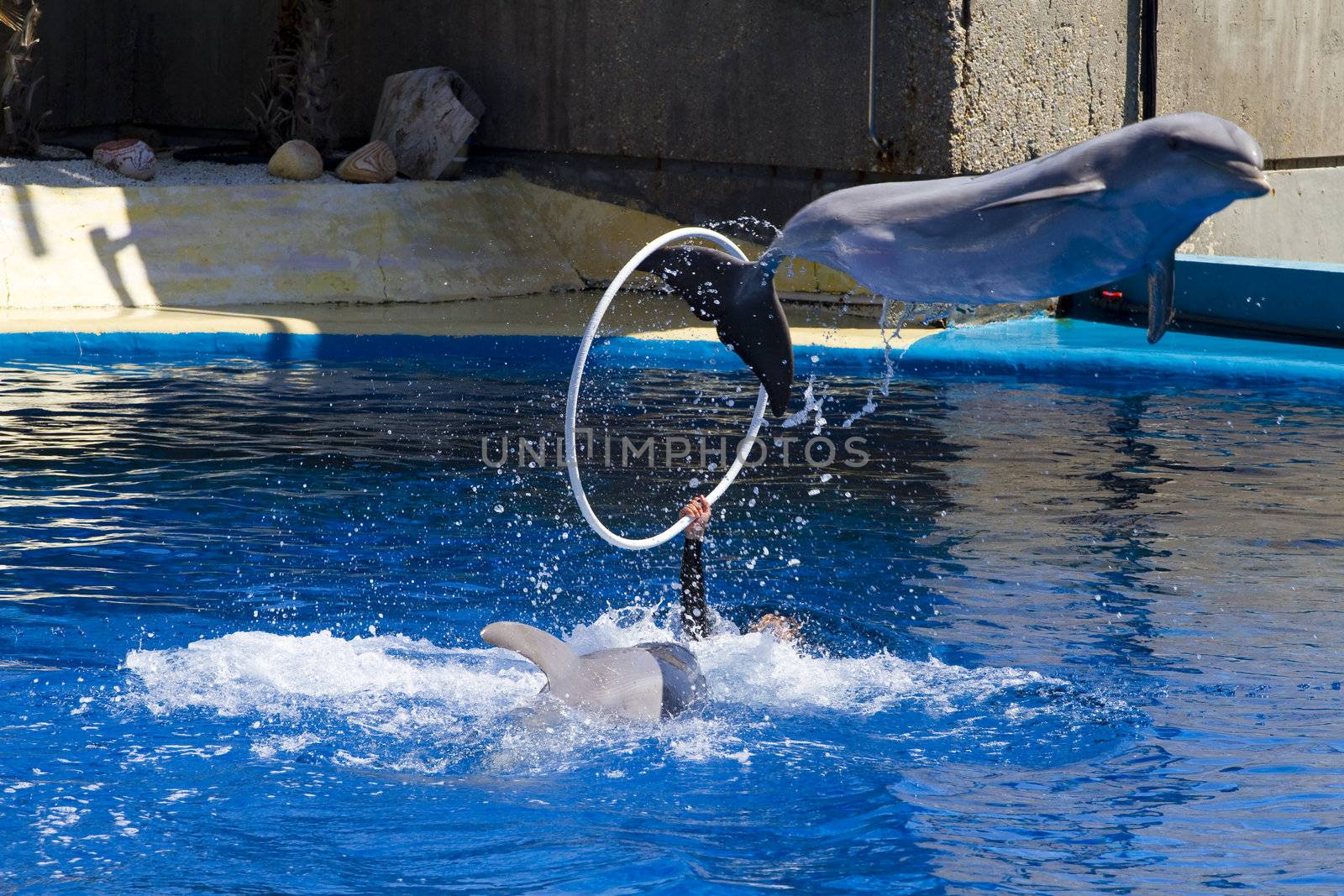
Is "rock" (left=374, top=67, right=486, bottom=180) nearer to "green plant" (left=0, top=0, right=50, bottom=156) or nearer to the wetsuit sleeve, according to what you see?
"green plant" (left=0, top=0, right=50, bottom=156)

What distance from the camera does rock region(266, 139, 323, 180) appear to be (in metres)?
13.8

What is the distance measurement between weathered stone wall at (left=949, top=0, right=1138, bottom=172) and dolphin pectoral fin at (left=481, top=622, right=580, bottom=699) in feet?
29.1

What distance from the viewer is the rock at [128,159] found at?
13469 mm

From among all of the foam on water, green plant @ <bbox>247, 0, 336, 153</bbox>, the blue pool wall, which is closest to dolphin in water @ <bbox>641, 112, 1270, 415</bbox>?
the foam on water

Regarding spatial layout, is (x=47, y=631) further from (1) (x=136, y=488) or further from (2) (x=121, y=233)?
(2) (x=121, y=233)

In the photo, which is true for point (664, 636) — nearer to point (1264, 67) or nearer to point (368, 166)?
point (368, 166)

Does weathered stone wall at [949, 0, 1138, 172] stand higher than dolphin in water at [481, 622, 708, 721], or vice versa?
weathered stone wall at [949, 0, 1138, 172]

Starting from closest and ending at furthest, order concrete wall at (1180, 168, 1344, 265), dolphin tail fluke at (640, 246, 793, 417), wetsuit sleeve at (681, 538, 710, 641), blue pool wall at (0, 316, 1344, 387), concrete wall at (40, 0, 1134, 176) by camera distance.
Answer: dolphin tail fluke at (640, 246, 793, 417) → wetsuit sleeve at (681, 538, 710, 641) → blue pool wall at (0, 316, 1344, 387) → concrete wall at (40, 0, 1134, 176) → concrete wall at (1180, 168, 1344, 265)

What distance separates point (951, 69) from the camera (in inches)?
488

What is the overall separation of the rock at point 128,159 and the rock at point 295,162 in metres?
1.08

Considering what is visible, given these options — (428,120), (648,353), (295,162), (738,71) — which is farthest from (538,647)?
(428,120)

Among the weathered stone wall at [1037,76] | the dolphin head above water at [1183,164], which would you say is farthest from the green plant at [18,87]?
the dolphin head above water at [1183,164]

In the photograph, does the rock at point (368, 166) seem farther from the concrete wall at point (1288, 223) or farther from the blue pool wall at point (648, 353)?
the concrete wall at point (1288, 223)

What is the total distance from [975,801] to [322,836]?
184 cm
